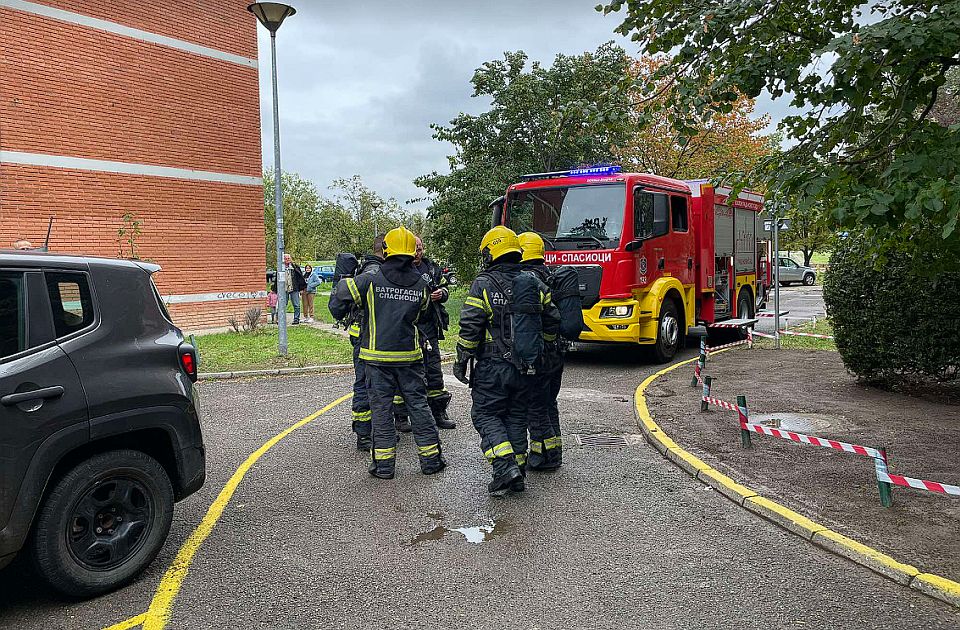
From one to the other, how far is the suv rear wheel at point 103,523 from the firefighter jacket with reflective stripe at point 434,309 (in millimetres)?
2854

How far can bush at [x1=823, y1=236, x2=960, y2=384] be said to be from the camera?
8.41m

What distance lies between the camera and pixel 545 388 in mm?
6105

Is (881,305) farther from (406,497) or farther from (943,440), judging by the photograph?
(406,497)

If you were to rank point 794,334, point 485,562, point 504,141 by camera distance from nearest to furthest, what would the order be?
point 485,562 < point 794,334 < point 504,141

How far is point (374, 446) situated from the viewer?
6.16m

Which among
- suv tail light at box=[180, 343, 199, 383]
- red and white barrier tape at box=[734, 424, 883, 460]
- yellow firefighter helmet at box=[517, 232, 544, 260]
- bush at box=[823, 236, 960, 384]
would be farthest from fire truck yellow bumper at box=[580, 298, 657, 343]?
suv tail light at box=[180, 343, 199, 383]

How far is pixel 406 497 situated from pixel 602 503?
1.44 m

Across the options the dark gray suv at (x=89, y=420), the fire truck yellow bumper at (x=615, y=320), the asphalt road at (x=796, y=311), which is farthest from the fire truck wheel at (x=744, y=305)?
the dark gray suv at (x=89, y=420)

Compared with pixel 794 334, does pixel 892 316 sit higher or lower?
higher

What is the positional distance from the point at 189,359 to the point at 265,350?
9963mm

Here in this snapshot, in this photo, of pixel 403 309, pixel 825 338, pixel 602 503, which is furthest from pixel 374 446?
pixel 825 338

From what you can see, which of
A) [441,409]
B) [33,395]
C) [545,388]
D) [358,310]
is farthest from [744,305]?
[33,395]

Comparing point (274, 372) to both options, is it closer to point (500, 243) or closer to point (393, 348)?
point (393, 348)

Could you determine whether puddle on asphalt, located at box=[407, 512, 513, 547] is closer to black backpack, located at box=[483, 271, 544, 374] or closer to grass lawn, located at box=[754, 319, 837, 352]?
black backpack, located at box=[483, 271, 544, 374]
